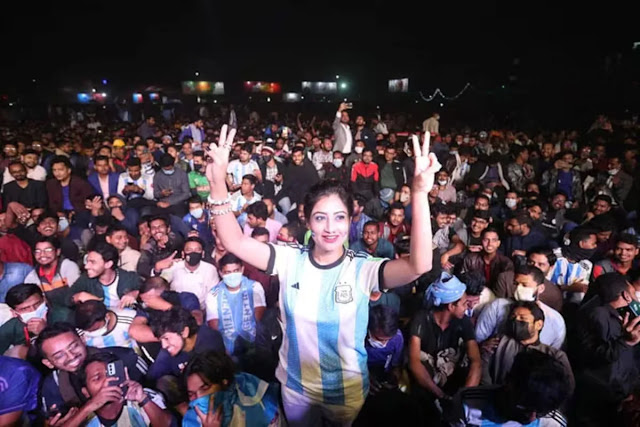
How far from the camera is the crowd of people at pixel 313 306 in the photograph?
2.05m

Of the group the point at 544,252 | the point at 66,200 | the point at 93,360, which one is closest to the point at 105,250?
the point at 93,360

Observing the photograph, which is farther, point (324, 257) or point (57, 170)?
point (57, 170)

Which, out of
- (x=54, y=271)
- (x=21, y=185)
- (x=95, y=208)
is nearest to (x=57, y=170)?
(x=21, y=185)

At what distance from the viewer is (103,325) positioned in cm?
339

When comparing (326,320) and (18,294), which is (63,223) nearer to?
(18,294)

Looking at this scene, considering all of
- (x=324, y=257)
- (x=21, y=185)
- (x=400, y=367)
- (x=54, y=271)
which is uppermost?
(x=21, y=185)

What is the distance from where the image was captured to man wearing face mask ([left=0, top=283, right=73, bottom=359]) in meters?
3.49

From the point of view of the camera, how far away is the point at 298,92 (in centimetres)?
3625

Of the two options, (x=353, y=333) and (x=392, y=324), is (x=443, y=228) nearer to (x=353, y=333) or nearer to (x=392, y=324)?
(x=392, y=324)

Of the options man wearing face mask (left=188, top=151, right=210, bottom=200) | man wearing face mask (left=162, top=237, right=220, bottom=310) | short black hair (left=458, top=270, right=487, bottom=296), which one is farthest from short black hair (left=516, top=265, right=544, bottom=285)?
man wearing face mask (left=188, top=151, right=210, bottom=200)

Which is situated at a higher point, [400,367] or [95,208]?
[95,208]

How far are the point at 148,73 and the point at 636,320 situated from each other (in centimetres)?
3738

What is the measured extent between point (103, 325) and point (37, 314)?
74 cm

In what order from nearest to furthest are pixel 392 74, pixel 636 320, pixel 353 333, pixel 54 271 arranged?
1. pixel 353 333
2. pixel 636 320
3. pixel 54 271
4. pixel 392 74
